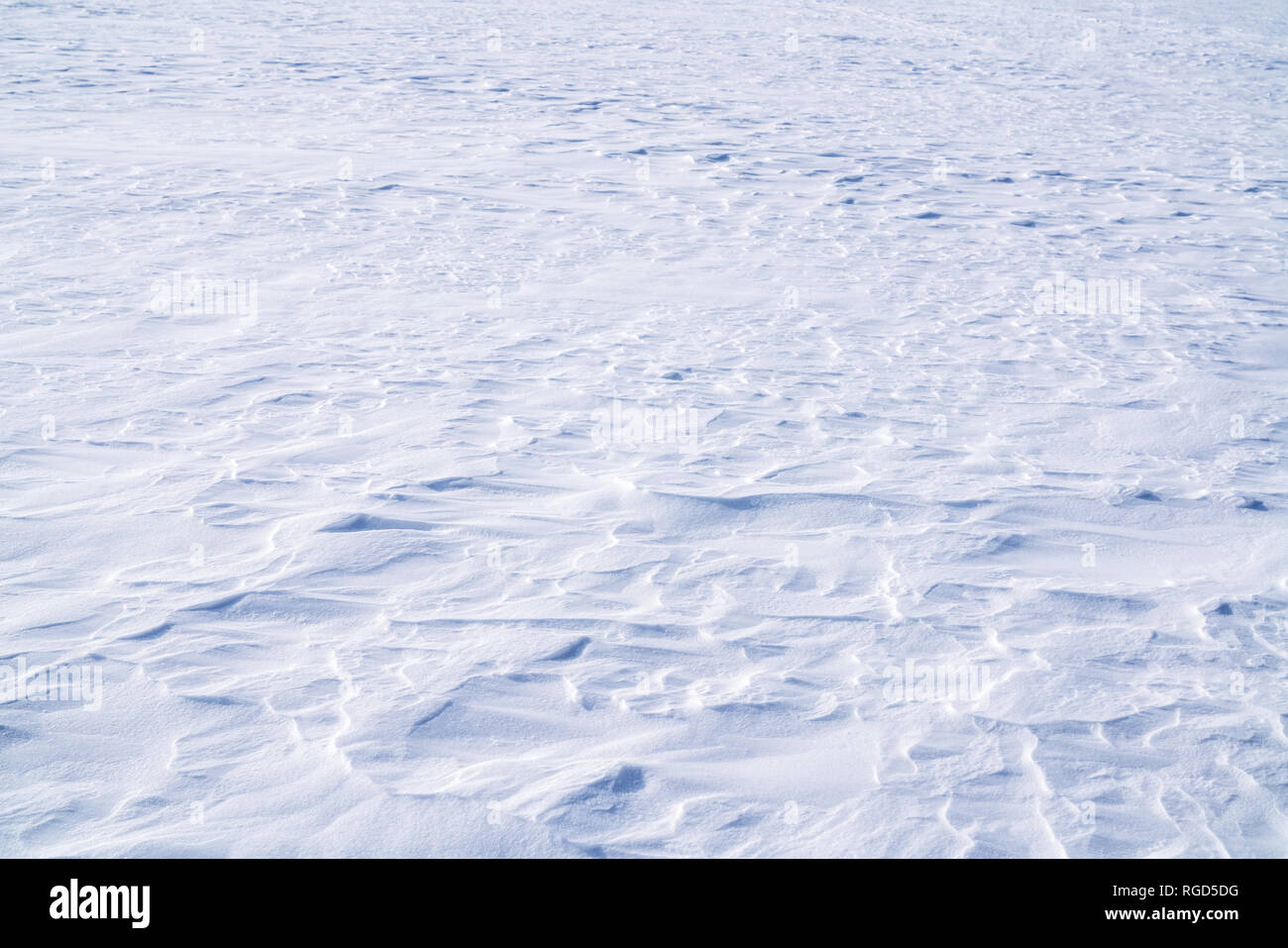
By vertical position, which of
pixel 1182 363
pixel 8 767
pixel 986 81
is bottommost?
pixel 8 767

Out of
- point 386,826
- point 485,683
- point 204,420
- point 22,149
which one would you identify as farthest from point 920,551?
point 22,149

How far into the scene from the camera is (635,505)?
3.85 meters

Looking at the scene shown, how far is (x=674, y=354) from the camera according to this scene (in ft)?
17.5

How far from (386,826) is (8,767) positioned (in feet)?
2.98

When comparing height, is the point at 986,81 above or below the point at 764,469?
above

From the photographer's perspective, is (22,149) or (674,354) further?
(22,149)

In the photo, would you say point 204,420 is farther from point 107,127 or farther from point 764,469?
point 107,127

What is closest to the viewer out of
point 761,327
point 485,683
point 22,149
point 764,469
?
point 485,683

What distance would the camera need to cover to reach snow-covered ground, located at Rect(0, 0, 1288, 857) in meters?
2.59

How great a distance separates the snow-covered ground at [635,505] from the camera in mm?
2586
